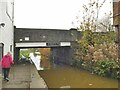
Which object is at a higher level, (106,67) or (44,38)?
(44,38)

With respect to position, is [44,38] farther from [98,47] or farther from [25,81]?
[25,81]

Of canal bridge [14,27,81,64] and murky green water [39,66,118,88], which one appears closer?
murky green water [39,66,118,88]

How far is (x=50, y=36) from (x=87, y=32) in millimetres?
8307

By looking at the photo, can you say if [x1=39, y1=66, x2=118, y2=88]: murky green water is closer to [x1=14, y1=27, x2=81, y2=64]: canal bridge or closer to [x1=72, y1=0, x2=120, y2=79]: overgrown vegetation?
[x1=72, y1=0, x2=120, y2=79]: overgrown vegetation

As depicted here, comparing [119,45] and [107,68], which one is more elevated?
[119,45]

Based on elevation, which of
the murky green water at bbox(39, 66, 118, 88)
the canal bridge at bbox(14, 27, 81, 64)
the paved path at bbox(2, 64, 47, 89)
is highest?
the canal bridge at bbox(14, 27, 81, 64)

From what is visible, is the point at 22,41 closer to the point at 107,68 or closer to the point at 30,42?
the point at 30,42

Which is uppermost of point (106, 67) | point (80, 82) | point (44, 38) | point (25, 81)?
point (44, 38)

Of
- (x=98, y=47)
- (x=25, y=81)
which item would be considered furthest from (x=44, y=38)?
(x=25, y=81)

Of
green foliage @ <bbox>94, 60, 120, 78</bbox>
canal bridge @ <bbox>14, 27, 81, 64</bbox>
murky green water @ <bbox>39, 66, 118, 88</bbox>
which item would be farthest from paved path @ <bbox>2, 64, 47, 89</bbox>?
canal bridge @ <bbox>14, 27, 81, 64</bbox>

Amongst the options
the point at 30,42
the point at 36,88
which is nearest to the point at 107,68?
the point at 36,88

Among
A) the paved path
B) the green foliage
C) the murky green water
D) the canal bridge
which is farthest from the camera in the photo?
the canal bridge

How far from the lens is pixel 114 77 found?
60.8 ft

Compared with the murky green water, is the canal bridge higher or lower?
higher
